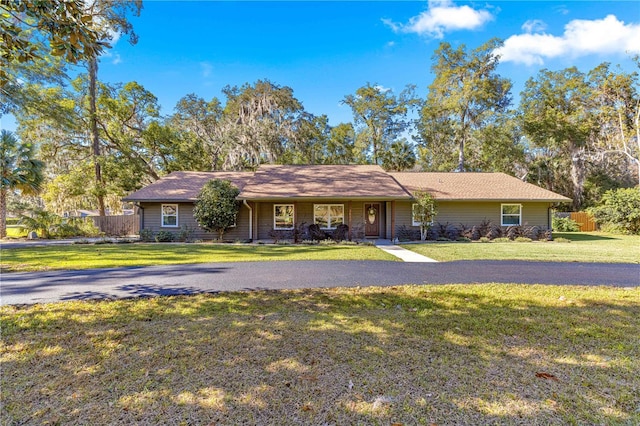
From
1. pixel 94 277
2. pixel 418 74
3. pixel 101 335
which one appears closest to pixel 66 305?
pixel 101 335

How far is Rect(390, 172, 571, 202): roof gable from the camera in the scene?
1688 centimetres

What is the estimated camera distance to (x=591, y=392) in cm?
249

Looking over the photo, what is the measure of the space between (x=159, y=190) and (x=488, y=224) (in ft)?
60.9

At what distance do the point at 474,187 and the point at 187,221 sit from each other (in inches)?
663

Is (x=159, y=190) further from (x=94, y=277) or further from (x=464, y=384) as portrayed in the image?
(x=464, y=384)

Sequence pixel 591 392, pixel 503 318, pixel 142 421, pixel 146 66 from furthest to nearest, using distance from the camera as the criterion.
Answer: pixel 146 66 < pixel 503 318 < pixel 591 392 < pixel 142 421

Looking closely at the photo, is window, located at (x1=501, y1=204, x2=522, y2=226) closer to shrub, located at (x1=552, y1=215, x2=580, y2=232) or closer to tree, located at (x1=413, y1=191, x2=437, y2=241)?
tree, located at (x1=413, y1=191, x2=437, y2=241)

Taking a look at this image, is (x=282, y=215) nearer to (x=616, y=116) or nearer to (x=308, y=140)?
(x=308, y=140)

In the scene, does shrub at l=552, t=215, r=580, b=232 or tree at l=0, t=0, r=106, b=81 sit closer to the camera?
tree at l=0, t=0, r=106, b=81

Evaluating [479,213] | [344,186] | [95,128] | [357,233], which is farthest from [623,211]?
[95,128]

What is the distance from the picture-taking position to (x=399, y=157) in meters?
28.0

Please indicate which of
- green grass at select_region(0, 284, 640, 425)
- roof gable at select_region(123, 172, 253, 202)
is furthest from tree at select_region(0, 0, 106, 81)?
roof gable at select_region(123, 172, 253, 202)

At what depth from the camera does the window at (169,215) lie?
55.8 ft

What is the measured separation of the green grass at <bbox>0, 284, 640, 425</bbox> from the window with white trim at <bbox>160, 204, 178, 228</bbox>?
1296 centimetres
